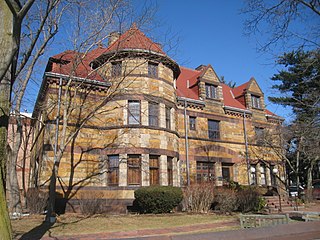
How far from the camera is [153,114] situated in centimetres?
1925

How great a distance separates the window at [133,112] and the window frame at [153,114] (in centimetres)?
80

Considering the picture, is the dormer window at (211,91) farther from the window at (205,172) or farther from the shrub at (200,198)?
the shrub at (200,198)

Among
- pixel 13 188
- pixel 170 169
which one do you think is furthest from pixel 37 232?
pixel 170 169

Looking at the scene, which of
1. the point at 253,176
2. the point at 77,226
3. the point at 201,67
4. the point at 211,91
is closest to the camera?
the point at 77,226

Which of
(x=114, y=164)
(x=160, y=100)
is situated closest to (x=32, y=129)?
(x=114, y=164)

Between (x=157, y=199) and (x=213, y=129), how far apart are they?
1053 centimetres

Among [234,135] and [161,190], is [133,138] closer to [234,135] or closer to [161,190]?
[161,190]

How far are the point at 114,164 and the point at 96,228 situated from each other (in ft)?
23.3

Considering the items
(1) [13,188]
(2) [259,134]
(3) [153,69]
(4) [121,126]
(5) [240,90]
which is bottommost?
(1) [13,188]

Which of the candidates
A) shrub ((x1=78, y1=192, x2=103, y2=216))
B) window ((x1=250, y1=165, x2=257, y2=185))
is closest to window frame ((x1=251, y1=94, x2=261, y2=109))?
window ((x1=250, y1=165, x2=257, y2=185))

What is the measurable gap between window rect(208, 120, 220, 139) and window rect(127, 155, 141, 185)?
846cm

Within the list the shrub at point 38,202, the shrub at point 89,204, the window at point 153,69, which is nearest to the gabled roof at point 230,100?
the window at point 153,69

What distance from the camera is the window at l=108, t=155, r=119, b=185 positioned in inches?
710

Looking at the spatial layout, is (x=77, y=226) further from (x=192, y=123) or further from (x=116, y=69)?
(x=192, y=123)
